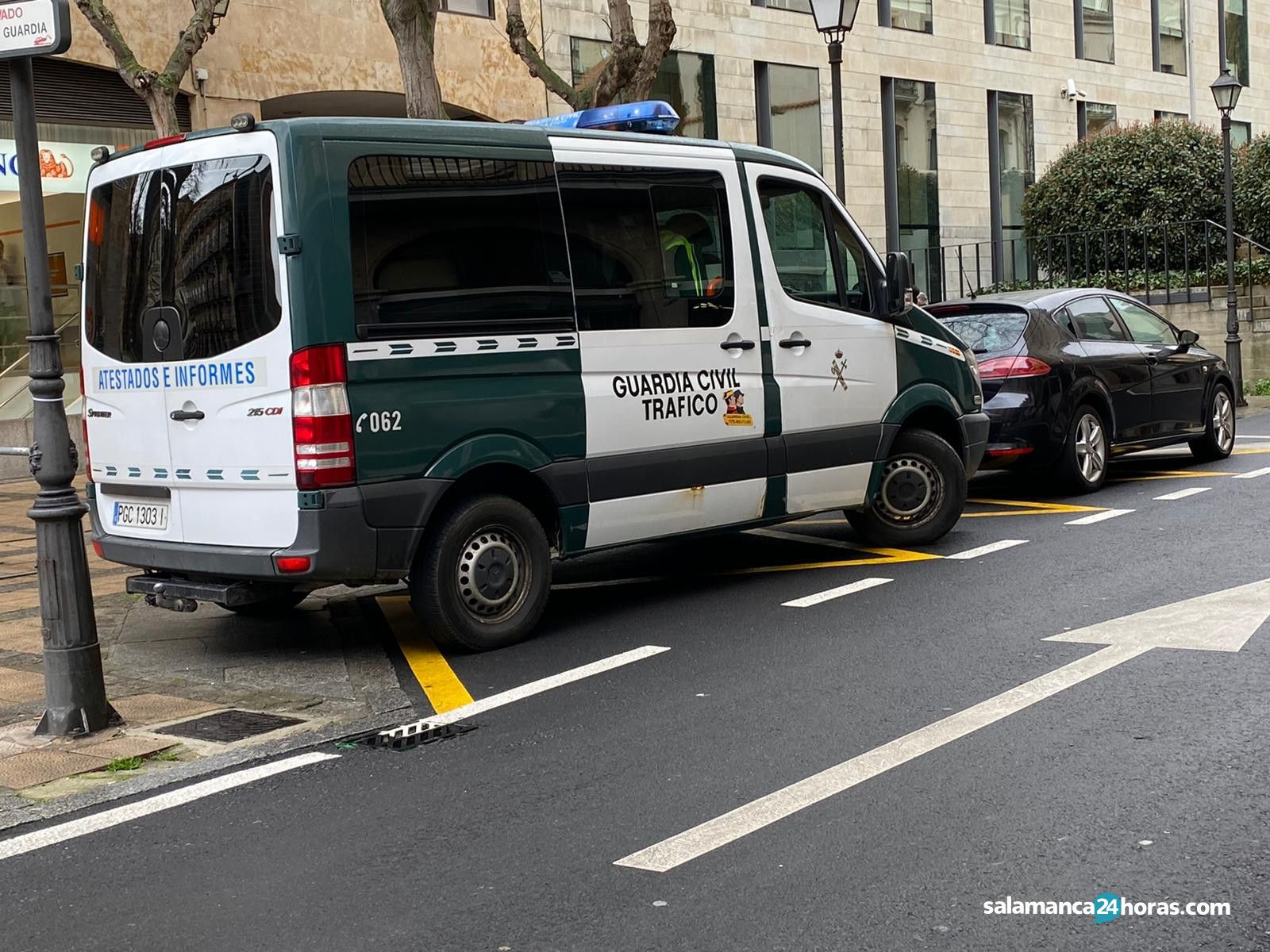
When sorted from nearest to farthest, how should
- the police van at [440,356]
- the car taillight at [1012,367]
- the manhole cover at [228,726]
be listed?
the manhole cover at [228,726] < the police van at [440,356] < the car taillight at [1012,367]

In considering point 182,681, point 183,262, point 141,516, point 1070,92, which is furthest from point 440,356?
point 1070,92

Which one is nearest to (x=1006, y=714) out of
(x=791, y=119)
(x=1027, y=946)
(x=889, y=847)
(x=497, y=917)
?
(x=889, y=847)

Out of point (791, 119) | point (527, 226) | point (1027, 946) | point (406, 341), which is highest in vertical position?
point (791, 119)

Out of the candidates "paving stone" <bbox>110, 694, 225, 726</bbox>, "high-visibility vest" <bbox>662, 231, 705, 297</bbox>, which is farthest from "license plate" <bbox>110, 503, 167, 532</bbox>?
"high-visibility vest" <bbox>662, 231, 705, 297</bbox>

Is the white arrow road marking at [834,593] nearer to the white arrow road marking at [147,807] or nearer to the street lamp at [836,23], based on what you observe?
the white arrow road marking at [147,807]

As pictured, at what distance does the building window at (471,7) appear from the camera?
20.3 m

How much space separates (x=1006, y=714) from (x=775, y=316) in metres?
3.41

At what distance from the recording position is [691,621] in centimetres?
766

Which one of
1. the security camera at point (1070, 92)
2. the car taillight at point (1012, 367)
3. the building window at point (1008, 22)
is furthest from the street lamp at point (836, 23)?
the security camera at point (1070, 92)

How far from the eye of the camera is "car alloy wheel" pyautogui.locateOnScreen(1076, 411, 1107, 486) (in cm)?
1157

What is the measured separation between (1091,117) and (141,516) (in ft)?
99.9

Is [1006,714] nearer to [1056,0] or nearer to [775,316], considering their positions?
[775,316]

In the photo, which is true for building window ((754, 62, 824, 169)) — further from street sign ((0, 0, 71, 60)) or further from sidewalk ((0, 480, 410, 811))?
street sign ((0, 0, 71, 60))

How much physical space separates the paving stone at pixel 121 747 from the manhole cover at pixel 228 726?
14 centimetres
